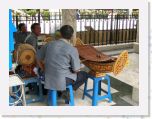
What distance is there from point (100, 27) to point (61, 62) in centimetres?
491

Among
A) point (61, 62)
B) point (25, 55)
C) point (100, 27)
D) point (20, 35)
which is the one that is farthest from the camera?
point (100, 27)

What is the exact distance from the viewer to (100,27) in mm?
8055

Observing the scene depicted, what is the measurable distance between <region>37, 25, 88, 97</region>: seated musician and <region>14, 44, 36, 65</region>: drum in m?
0.37

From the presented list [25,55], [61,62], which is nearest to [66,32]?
[61,62]

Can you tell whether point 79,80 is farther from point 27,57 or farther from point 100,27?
point 100,27

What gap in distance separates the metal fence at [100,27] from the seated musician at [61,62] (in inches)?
155

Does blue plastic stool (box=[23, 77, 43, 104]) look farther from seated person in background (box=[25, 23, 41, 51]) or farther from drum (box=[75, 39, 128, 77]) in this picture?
drum (box=[75, 39, 128, 77])

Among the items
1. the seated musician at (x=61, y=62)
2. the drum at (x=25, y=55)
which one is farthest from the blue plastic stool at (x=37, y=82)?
the seated musician at (x=61, y=62)

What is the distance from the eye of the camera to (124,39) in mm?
8250

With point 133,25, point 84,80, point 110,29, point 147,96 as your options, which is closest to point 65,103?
point 84,80

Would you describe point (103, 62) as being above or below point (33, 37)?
below

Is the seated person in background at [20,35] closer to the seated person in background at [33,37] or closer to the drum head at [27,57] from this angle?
the seated person in background at [33,37]

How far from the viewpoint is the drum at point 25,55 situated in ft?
12.3

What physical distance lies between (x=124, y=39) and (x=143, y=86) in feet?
19.5
